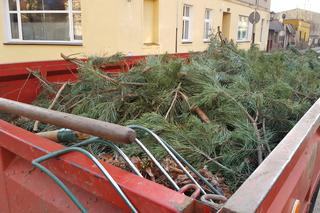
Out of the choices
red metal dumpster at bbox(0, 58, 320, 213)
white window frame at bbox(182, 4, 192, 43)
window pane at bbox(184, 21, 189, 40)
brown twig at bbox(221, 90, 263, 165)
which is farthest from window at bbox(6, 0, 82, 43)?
red metal dumpster at bbox(0, 58, 320, 213)

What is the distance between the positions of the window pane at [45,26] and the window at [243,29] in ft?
38.9

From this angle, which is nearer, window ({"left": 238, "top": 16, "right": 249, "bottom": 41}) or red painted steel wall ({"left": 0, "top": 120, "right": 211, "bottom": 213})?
red painted steel wall ({"left": 0, "top": 120, "right": 211, "bottom": 213})

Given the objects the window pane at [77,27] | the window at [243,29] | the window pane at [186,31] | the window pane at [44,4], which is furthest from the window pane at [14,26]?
the window at [243,29]

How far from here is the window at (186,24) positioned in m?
12.0

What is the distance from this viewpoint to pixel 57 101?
7.32ft

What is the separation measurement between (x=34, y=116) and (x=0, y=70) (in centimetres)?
130

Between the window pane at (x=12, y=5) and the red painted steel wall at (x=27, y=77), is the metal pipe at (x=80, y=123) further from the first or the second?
the window pane at (x=12, y=5)

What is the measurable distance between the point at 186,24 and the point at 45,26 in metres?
5.73

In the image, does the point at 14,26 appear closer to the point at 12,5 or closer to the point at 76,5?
the point at 12,5

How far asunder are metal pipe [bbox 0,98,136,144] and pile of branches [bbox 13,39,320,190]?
1.29 feet

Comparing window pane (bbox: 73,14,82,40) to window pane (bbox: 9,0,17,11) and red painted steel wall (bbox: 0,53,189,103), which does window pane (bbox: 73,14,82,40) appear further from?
red painted steel wall (bbox: 0,53,189,103)

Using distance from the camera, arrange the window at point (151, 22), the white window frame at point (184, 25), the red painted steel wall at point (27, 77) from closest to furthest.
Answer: the red painted steel wall at point (27, 77), the window at point (151, 22), the white window frame at point (184, 25)

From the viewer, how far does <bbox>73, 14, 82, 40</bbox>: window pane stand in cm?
836

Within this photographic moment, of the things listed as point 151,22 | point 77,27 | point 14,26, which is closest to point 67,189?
point 77,27
